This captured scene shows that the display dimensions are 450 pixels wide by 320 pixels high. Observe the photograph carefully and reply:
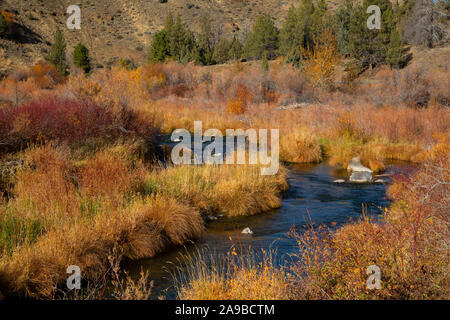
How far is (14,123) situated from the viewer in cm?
1111

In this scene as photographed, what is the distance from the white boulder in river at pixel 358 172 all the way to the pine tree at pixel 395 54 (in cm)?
2587

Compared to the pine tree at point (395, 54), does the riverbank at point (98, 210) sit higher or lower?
lower

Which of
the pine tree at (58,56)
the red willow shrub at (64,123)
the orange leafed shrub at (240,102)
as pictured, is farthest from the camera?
the pine tree at (58,56)

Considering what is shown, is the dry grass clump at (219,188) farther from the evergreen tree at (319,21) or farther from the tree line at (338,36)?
the evergreen tree at (319,21)

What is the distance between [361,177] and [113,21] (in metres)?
66.1

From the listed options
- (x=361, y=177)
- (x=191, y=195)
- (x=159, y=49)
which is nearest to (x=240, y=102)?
(x=361, y=177)

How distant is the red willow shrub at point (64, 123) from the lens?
11.1 metres

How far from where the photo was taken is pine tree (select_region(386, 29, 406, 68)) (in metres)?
36.6

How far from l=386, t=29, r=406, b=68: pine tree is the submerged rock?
27.1 m

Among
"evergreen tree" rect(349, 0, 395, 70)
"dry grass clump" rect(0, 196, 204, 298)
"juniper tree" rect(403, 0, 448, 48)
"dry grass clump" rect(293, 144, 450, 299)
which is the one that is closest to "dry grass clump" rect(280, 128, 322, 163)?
"dry grass clump" rect(0, 196, 204, 298)

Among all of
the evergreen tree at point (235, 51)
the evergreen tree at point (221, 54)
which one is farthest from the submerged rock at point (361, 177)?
the evergreen tree at point (221, 54)

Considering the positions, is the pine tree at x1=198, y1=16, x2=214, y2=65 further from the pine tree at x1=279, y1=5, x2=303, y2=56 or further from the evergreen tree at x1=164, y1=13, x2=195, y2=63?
the pine tree at x1=279, y1=5, x2=303, y2=56
